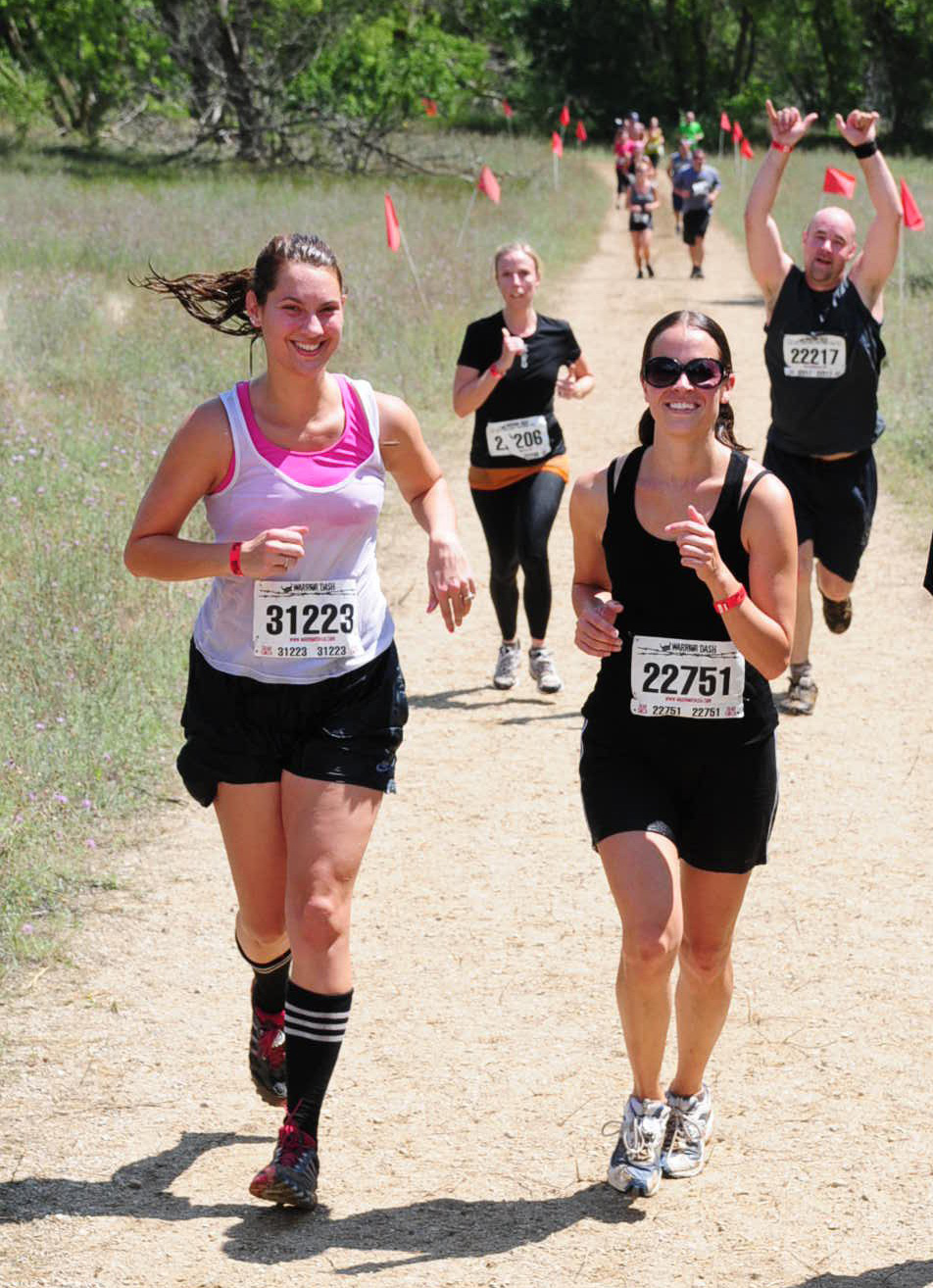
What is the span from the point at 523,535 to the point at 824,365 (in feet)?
5.03

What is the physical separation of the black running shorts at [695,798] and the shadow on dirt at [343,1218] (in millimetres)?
845

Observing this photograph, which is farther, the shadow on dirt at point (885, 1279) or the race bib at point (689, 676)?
the race bib at point (689, 676)

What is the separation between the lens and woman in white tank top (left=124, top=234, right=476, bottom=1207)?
3787 mm

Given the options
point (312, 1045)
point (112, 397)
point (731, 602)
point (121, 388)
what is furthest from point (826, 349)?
point (121, 388)

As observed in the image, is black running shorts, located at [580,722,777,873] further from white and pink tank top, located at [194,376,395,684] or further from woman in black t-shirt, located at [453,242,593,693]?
woman in black t-shirt, located at [453,242,593,693]

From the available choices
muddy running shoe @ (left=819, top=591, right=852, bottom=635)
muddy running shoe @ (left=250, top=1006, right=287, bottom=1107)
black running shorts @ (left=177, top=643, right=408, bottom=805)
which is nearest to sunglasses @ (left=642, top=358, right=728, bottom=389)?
black running shorts @ (left=177, top=643, right=408, bottom=805)

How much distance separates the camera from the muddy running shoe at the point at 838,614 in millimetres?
7816

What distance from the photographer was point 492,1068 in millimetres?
4629

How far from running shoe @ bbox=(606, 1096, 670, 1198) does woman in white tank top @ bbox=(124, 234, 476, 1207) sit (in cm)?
68

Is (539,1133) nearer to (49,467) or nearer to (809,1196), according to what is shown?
(809,1196)

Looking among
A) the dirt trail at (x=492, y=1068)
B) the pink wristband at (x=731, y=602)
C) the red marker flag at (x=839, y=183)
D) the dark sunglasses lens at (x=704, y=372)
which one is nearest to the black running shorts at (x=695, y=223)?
the red marker flag at (x=839, y=183)

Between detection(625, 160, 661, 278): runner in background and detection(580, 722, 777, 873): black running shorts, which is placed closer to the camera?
detection(580, 722, 777, 873): black running shorts

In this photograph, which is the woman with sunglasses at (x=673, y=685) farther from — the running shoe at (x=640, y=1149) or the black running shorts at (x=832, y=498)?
the black running shorts at (x=832, y=498)

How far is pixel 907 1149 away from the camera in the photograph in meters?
4.11
